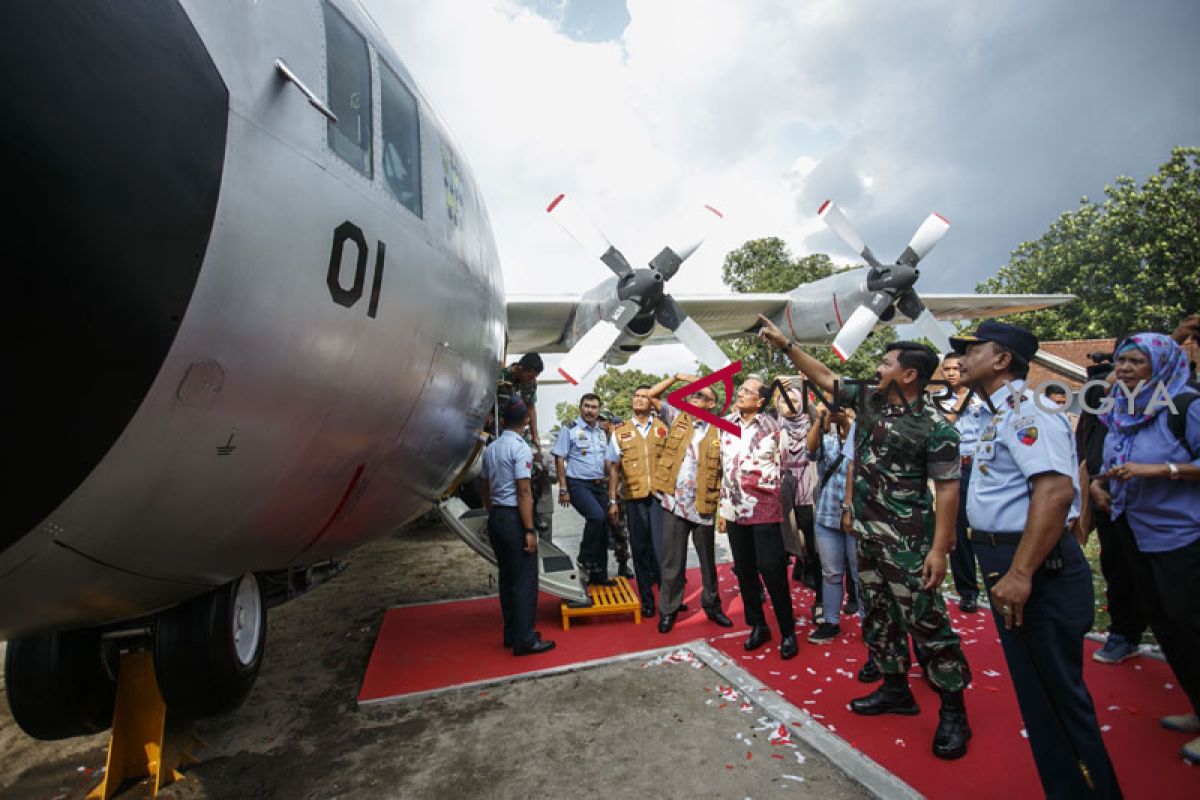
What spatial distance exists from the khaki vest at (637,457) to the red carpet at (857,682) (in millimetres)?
1199

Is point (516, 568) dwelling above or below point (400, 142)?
below

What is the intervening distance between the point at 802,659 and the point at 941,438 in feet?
6.87

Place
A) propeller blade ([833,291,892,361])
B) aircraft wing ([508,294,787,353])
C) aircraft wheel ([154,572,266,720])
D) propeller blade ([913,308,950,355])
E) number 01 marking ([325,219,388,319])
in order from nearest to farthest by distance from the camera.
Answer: number 01 marking ([325,219,388,319]) < aircraft wheel ([154,572,266,720]) < propeller blade ([833,291,892,361]) < aircraft wing ([508,294,787,353]) < propeller blade ([913,308,950,355])

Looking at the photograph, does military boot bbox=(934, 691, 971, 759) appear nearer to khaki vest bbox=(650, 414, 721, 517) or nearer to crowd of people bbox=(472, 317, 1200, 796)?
crowd of people bbox=(472, 317, 1200, 796)

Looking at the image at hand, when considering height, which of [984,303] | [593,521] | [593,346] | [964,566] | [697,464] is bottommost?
[964,566]

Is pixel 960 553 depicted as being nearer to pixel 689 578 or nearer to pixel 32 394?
pixel 689 578

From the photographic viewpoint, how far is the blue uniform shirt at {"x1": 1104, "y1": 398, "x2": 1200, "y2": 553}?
9.05ft

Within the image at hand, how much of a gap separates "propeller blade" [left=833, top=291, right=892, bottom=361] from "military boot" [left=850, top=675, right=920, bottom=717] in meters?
4.15

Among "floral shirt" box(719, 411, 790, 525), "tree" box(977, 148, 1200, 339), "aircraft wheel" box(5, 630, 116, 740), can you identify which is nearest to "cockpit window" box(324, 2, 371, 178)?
"aircraft wheel" box(5, 630, 116, 740)

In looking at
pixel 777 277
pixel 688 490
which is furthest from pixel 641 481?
pixel 777 277

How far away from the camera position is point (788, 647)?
4.25 meters

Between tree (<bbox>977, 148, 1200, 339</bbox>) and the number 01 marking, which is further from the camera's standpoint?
tree (<bbox>977, 148, 1200, 339</bbox>)

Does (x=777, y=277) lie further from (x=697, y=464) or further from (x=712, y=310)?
(x=697, y=464)

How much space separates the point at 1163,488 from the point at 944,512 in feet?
3.51
